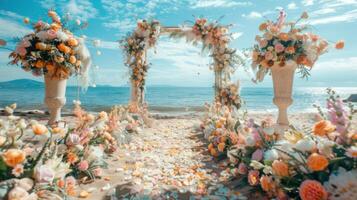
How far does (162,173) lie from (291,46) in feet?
8.30

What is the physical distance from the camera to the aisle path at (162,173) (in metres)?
2.60

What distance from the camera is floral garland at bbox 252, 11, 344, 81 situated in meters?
3.75

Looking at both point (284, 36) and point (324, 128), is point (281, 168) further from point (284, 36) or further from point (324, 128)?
point (284, 36)

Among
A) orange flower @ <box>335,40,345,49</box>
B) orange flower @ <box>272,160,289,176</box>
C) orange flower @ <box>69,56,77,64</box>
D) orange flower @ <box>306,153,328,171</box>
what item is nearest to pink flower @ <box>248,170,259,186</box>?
orange flower @ <box>272,160,289,176</box>

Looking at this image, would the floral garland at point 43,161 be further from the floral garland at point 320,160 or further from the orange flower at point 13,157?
the floral garland at point 320,160

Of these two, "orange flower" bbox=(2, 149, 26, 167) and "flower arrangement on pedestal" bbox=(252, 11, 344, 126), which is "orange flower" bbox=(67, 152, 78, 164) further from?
"flower arrangement on pedestal" bbox=(252, 11, 344, 126)

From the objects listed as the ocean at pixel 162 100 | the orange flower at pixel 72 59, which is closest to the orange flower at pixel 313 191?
the orange flower at pixel 72 59

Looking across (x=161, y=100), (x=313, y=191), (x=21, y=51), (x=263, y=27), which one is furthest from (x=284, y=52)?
(x=161, y=100)

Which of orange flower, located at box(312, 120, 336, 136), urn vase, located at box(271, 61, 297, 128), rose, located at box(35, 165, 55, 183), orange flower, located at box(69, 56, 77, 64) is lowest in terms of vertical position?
rose, located at box(35, 165, 55, 183)

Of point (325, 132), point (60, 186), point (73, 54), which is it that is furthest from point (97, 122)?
point (325, 132)

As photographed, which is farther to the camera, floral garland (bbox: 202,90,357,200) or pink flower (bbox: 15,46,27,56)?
pink flower (bbox: 15,46,27,56)

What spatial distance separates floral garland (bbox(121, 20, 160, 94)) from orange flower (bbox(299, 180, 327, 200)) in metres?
7.02

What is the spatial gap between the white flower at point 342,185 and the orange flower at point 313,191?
0.16 ft

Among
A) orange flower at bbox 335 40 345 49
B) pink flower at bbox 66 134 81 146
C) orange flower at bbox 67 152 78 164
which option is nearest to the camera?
orange flower at bbox 67 152 78 164
